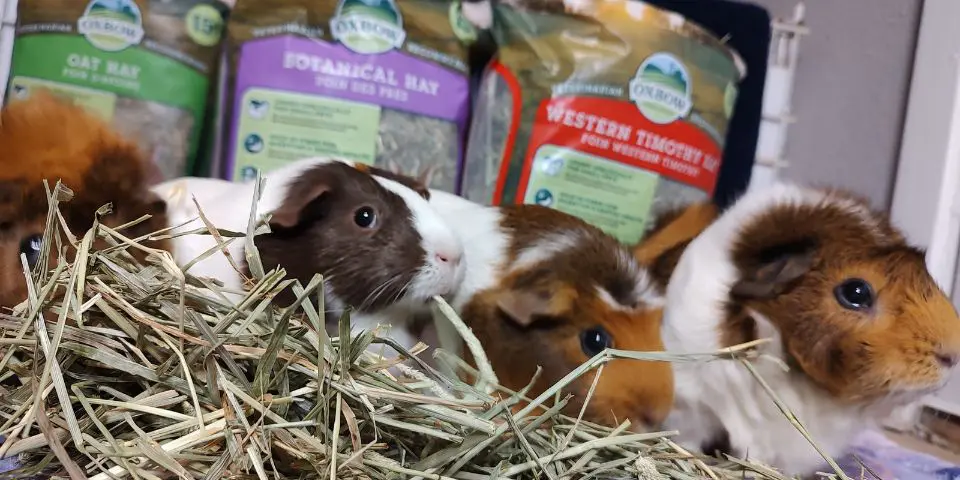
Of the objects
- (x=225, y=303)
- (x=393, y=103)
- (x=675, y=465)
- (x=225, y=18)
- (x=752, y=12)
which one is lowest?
(x=675, y=465)

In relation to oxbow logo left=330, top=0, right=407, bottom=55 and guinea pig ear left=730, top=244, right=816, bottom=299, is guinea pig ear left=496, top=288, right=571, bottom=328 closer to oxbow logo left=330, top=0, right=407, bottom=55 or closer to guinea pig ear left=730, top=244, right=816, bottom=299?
guinea pig ear left=730, top=244, right=816, bottom=299

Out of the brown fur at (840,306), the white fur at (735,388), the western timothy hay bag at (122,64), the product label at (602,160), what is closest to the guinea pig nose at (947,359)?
the brown fur at (840,306)

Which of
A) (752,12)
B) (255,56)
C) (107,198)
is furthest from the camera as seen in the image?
(752,12)

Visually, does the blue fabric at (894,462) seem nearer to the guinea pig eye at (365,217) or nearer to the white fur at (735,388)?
the white fur at (735,388)

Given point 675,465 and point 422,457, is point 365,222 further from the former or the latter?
point 675,465

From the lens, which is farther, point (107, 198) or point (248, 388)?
point (107, 198)


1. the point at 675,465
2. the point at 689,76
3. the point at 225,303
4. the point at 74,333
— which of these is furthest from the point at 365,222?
the point at 689,76

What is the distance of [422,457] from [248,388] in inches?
7.0

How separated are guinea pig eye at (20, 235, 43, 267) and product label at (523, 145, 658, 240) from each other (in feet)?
2.64

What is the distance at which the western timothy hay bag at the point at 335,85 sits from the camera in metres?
1.32

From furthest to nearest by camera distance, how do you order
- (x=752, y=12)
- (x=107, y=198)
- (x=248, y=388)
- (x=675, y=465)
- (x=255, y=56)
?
1. (x=752, y=12)
2. (x=255, y=56)
3. (x=107, y=198)
4. (x=675, y=465)
5. (x=248, y=388)

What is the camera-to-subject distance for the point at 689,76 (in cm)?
142

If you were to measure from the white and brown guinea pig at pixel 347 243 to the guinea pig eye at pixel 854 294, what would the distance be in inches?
20.0

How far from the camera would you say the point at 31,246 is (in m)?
0.89
